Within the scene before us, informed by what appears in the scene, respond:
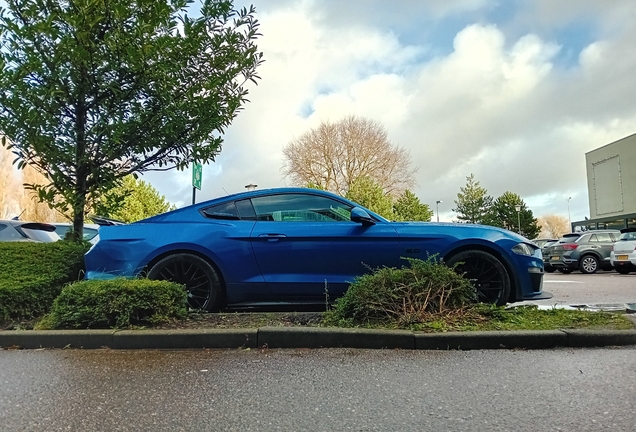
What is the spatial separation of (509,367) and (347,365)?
3.72ft

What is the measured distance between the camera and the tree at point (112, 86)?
5312 millimetres

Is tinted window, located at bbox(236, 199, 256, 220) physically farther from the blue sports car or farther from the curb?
the curb

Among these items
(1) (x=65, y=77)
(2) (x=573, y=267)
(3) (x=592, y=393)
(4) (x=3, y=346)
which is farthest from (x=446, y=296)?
(2) (x=573, y=267)

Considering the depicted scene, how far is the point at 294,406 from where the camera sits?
2.76 m

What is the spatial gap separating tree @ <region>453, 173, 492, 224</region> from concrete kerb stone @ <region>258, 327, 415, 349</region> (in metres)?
54.7

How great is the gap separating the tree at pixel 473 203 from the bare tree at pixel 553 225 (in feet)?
140

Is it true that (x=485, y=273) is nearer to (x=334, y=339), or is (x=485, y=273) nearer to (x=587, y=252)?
(x=334, y=339)

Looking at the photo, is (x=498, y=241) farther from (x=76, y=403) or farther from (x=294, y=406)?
(x=76, y=403)

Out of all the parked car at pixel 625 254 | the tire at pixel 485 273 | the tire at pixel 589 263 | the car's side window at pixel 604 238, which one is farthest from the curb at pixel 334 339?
the car's side window at pixel 604 238

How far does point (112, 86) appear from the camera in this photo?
18.3 ft

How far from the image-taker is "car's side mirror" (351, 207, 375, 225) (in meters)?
5.21

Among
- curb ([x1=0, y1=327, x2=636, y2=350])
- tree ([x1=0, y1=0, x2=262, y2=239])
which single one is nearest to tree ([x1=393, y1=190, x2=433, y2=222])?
tree ([x1=0, y1=0, x2=262, y2=239])

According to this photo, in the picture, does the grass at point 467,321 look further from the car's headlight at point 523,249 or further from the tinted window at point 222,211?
the tinted window at point 222,211

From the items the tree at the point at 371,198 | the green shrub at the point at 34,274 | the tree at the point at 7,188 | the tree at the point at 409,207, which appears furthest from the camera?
the tree at the point at 409,207
